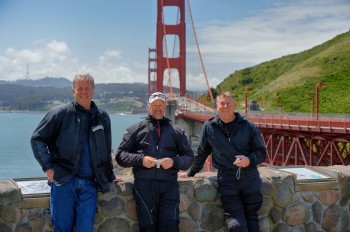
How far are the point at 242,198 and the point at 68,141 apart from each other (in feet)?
5.18

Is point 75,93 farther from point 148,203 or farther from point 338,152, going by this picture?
point 338,152

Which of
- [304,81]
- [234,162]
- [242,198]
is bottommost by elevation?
[242,198]

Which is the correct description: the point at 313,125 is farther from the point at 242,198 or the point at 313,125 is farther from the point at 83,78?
the point at 83,78

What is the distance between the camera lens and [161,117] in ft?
13.2

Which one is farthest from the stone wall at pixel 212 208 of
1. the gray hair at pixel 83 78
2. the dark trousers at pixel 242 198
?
the gray hair at pixel 83 78

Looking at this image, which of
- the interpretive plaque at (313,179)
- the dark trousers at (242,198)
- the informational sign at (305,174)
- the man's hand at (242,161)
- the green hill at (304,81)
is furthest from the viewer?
the green hill at (304,81)

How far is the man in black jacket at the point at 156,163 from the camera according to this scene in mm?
3877

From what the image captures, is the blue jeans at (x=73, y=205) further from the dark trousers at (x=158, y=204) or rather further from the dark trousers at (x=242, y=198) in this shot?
the dark trousers at (x=242, y=198)

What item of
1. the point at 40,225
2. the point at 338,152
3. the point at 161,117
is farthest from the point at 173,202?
the point at 338,152

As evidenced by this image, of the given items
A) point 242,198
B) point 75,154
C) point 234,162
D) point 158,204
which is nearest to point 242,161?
point 234,162

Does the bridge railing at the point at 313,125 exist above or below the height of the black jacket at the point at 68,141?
below

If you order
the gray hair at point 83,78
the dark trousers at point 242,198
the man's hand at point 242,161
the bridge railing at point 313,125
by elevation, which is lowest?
the bridge railing at point 313,125

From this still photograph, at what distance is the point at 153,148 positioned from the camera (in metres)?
3.93

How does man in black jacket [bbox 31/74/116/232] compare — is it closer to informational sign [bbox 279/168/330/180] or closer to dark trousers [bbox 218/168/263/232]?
dark trousers [bbox 218/168/263/232]
